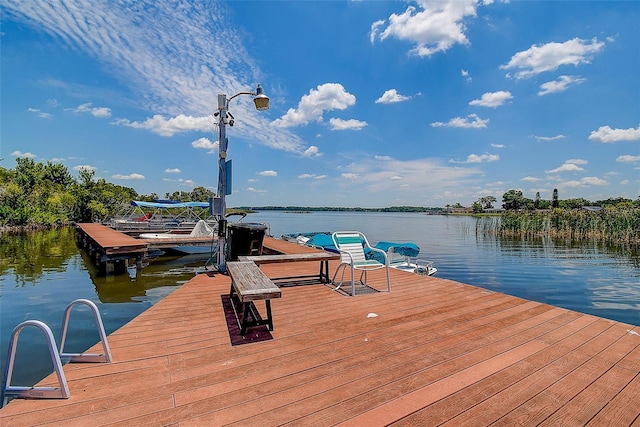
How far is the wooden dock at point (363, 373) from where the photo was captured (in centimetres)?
178

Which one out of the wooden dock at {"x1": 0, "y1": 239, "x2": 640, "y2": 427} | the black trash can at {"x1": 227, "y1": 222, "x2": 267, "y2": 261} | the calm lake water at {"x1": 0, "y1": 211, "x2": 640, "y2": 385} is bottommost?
the calm lake water at {"x1": 0, "y1": 211, "x2": 640, "y2": 385}

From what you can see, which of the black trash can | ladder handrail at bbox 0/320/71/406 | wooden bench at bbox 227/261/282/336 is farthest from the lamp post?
ladder handrail at bbox 0/320/71/406

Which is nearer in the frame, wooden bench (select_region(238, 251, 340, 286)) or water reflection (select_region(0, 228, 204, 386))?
water reflection (select_region(0, 228, 204, 386))

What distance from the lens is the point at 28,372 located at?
390 centimetres

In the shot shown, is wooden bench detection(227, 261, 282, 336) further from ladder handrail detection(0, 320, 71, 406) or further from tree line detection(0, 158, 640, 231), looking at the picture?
tree line detection(0, 158, 640, 231)

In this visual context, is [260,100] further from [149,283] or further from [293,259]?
[149,283]

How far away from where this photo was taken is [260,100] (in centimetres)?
546

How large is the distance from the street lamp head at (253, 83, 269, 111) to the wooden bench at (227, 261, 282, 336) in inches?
119

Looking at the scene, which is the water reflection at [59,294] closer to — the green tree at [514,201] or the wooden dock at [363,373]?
the wooden dock at [363,373]

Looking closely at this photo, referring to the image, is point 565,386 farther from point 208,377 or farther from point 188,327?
point 188,327

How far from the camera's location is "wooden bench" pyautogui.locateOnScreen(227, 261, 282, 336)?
2.63 meters

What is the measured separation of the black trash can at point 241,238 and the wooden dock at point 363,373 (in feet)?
8.40

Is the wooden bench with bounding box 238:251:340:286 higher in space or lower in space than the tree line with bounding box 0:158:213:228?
lower

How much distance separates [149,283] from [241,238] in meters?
4.66
